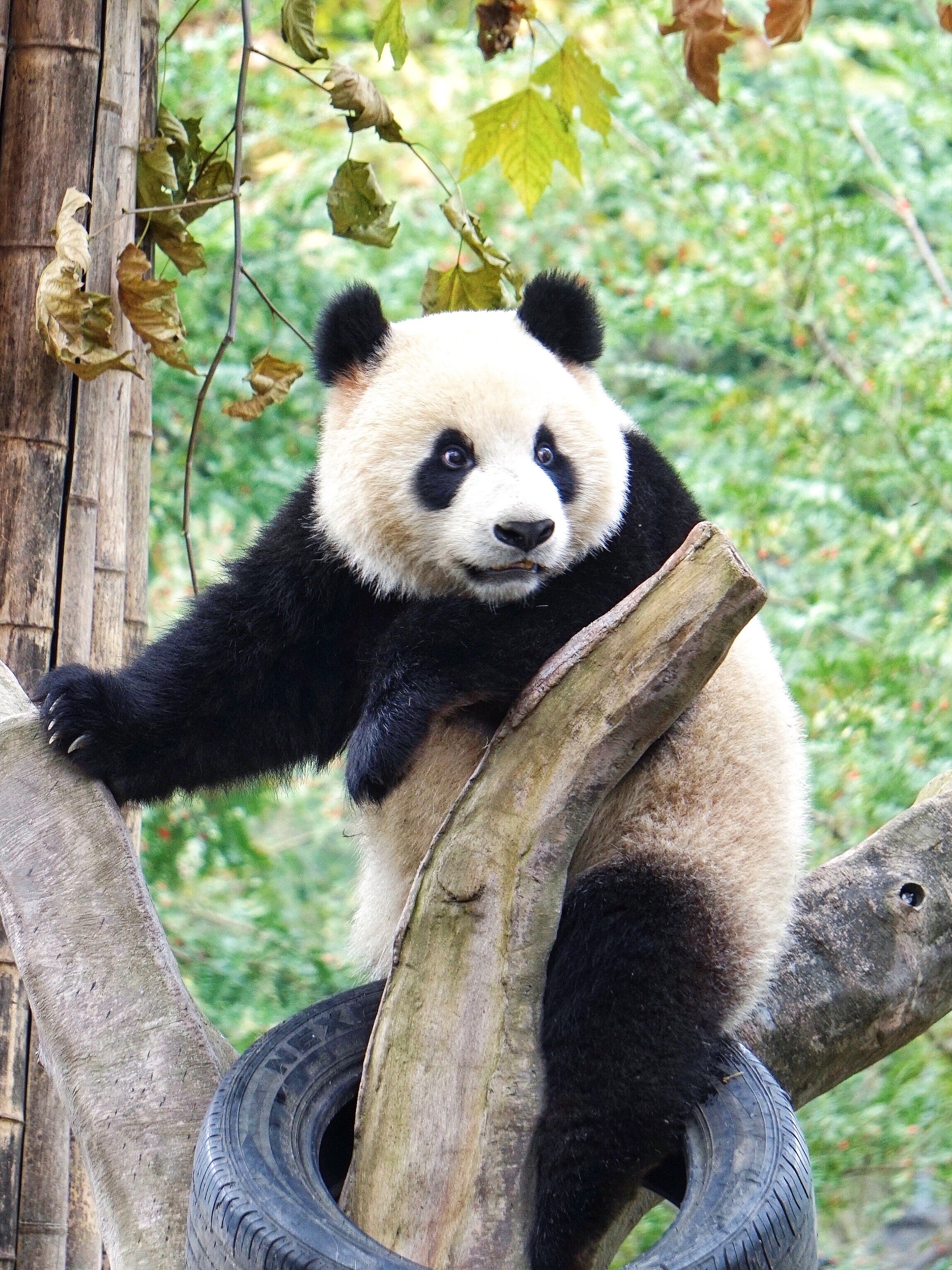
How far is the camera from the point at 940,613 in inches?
166

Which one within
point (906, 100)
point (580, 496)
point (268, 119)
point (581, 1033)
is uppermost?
point (906, 100)

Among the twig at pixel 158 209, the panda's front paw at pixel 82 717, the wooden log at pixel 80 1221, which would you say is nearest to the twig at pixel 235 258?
the twig at pixel 158 209

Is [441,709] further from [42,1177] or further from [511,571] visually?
[42,1177]

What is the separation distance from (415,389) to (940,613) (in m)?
2.33

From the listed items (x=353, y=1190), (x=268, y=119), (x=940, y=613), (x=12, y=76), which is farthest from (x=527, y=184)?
(x=268, y=119)

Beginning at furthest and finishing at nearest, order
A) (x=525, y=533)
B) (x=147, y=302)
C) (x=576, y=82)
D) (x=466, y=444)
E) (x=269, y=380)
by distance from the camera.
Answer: (x=576, y=82), (x=269, y=380), (x=147, y=302), (x=466, y=444), (x=525, y=533)

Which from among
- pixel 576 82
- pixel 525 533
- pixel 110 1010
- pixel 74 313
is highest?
pixel 576 82

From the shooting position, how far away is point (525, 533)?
2.28 m

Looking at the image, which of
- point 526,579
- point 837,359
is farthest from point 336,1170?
point 837,359

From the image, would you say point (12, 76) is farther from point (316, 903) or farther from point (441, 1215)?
point (316, 903)

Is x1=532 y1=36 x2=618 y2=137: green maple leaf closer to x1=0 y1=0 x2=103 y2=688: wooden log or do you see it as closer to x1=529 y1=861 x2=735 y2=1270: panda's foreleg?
x1=0 y1=0 x2=103 y2=688: wooden log

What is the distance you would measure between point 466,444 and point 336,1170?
1.29m

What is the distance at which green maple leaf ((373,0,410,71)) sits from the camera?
115 inches

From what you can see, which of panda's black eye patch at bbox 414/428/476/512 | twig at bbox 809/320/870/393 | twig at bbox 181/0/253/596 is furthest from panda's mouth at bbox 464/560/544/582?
twig at bbox 809/320/870/393
